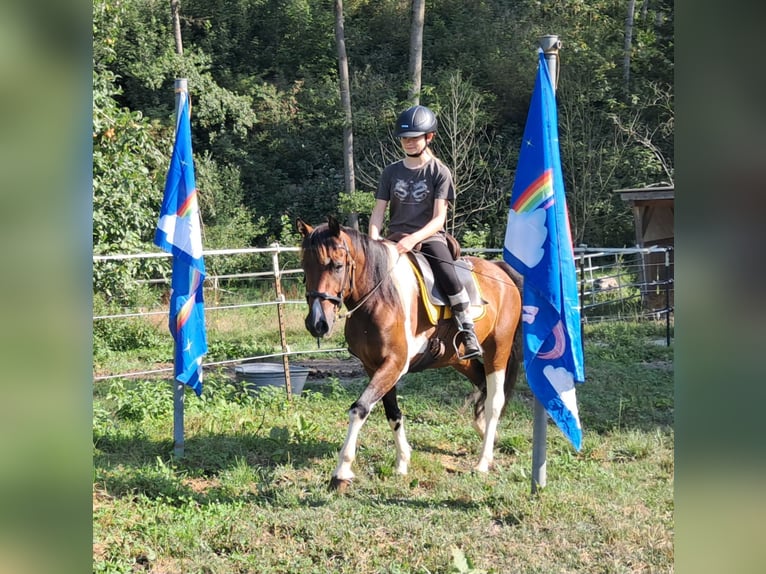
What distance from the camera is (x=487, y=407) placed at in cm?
611

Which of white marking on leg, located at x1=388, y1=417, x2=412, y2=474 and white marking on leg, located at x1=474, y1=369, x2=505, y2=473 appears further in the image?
white marking on leg, located at x1=474, y1=369, x2=505, y2=473

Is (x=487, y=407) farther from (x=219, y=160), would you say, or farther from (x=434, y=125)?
(x=219, y=160)

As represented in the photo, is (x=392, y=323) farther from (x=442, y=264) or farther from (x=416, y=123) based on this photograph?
(x=416, y=123)

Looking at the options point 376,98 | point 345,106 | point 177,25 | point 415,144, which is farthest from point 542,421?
point 177,25

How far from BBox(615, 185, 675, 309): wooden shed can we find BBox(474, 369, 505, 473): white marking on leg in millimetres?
10475

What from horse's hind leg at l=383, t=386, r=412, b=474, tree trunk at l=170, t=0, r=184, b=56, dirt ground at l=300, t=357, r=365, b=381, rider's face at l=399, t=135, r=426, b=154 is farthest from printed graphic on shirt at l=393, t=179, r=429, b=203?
tree trunk at l=170, t=0, r=184, b=56

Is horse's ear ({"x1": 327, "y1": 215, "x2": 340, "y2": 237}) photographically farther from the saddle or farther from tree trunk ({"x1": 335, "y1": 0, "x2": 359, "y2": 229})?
tree trunk ({"x1": 335, "y1": 0, "x2": 359, "y2": 229})

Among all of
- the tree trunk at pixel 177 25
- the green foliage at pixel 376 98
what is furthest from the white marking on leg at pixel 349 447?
the tree trunk at pixel 177 25

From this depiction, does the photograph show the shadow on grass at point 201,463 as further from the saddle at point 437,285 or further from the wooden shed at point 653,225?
the wooden shed at point 653,225

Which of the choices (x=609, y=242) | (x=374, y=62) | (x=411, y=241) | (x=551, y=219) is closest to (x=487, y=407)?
(x=411, y=241)

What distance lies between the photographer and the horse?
4949 mm

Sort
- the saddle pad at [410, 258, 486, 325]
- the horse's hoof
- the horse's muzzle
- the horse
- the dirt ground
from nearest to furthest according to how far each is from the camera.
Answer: the horse's muzzle, the horse, the horse's hoof, the saddle pad at [410, 258, 486, 325], the dirt ground

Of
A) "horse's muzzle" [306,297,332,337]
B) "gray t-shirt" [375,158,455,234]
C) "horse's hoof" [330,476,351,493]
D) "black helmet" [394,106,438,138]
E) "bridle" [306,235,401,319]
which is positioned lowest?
"horse's hoof" [330,476,351,493]
